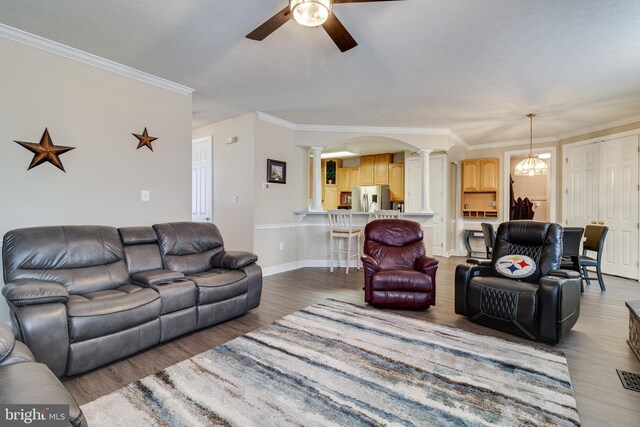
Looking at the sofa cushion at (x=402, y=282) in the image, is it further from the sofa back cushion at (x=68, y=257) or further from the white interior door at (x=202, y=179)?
the white interior door at (x=202, y=179)

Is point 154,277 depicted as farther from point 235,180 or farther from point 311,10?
point 235,180

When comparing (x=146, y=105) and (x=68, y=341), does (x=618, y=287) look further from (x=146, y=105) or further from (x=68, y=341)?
(x=146, y=105)

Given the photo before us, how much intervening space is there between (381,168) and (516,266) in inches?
216

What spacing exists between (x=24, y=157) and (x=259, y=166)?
9.19 ft

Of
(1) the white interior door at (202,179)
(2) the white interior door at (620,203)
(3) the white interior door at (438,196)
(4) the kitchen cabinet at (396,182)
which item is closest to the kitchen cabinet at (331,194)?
(4) the kitchen cabinet at (396,182)

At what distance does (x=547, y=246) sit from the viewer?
3061 mm

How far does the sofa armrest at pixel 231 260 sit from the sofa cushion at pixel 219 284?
6 cm

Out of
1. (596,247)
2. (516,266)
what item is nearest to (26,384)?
(516,266)

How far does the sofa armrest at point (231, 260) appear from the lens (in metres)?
3.23

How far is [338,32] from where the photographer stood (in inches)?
83.4

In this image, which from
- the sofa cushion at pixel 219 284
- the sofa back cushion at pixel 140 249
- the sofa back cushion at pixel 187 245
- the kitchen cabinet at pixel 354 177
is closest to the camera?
the sofa cushion at pixel 219 284

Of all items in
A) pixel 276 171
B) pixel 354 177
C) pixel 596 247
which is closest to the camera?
pixel 596 247

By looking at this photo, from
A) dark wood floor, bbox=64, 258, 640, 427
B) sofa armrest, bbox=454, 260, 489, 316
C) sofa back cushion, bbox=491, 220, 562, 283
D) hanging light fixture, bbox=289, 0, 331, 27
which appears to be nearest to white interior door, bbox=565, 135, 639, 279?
dark wood floor, bbox=64, 258, 640, 427

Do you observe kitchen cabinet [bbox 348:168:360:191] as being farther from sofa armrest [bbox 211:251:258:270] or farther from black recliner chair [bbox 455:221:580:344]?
sofa armrest [bbox 211:251:258:270]
